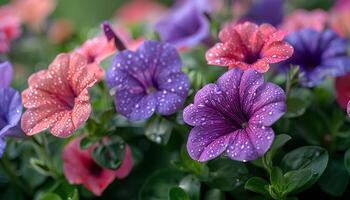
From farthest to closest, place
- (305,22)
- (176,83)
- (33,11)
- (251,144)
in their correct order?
1. (33,11)
2. (305,22)
3. (176,83)
4. (251,144)

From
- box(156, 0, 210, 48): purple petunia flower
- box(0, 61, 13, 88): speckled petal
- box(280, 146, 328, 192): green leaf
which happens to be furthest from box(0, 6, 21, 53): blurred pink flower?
box(280, 146, 328, 192): green leaf

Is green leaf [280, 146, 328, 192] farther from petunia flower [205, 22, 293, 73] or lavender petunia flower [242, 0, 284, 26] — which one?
lavender petunia flower [242, 0, 284, 26]

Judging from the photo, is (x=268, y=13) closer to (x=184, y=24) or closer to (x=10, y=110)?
(x=184, y=24)

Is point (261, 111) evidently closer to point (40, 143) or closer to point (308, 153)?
point (308, 153)

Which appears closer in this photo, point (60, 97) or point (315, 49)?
Answer: point (60, 97)

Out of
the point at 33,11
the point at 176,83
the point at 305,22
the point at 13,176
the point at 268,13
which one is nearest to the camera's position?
the point at 176,83

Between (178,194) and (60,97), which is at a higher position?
(60,97)

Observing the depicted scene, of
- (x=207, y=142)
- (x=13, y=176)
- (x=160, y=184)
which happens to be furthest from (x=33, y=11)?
(x=207, y=142)
